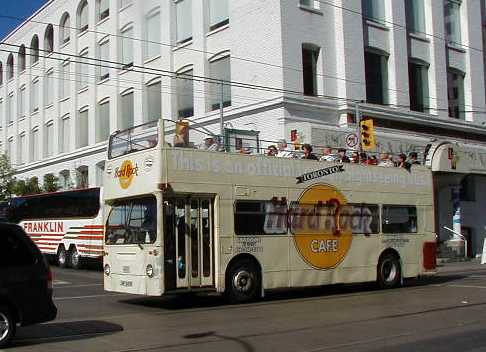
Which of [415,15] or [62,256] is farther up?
[415,15]

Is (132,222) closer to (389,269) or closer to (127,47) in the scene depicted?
(389,269)

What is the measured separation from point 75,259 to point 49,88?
69.0 feet

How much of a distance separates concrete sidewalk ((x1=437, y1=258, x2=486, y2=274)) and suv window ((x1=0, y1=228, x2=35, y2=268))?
18.5 m

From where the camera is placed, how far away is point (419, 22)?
32.8m

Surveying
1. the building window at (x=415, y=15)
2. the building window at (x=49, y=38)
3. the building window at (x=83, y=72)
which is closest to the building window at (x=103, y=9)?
the building window at (x=83, y=72)

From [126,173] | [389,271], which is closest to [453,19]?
[389,271]

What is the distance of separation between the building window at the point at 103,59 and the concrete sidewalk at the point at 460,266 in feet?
68.5

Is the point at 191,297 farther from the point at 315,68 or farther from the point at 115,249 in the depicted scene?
the point at 315,68

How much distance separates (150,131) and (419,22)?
75.2ft

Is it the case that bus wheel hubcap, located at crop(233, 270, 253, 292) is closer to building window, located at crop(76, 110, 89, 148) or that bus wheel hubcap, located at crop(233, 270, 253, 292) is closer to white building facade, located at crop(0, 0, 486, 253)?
white building facade, located at crop(0, 0, 486, 253)

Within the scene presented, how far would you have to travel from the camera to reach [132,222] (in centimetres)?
1384

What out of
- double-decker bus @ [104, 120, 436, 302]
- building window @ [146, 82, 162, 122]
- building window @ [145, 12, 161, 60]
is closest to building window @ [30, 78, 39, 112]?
building window @ [145, 12, 161, 60]

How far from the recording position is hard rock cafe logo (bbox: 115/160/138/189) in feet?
45.5

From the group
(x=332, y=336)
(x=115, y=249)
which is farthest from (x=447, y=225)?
(x=332, y=336)
